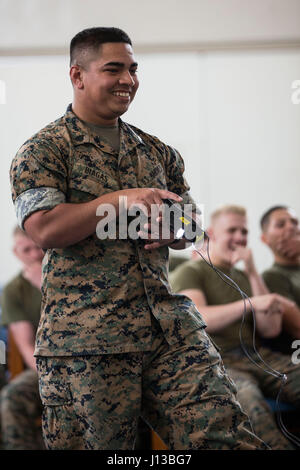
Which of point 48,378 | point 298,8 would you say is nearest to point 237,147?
point 298,8

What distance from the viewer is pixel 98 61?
1361mm

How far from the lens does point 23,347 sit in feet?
7.94

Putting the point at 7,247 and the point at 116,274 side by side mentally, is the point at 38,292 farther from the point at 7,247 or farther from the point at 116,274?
the point at 116,274

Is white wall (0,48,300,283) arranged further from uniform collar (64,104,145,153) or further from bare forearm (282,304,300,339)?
uniform collar (64,104,145,153)

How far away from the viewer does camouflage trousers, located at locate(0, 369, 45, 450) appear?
2.22 meters

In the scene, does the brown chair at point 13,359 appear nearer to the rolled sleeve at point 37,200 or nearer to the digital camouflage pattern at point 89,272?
the digital camouflage pattern at point 89,272

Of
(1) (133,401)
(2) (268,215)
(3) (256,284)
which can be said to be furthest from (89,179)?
(2) (268,215)

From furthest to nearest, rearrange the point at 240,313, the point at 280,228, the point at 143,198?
the point at 280,228 < the point at 240,313 < the point at 143,198

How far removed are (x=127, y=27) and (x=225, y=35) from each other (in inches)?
21.7

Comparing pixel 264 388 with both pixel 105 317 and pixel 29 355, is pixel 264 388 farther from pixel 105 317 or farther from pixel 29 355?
pixel 105 317

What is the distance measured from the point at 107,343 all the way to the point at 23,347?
1.23m

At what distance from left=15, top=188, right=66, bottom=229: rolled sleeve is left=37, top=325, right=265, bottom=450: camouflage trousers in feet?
1.09

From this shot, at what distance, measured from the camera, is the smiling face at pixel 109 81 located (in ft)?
4.42

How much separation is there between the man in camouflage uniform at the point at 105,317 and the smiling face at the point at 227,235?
1140mm
